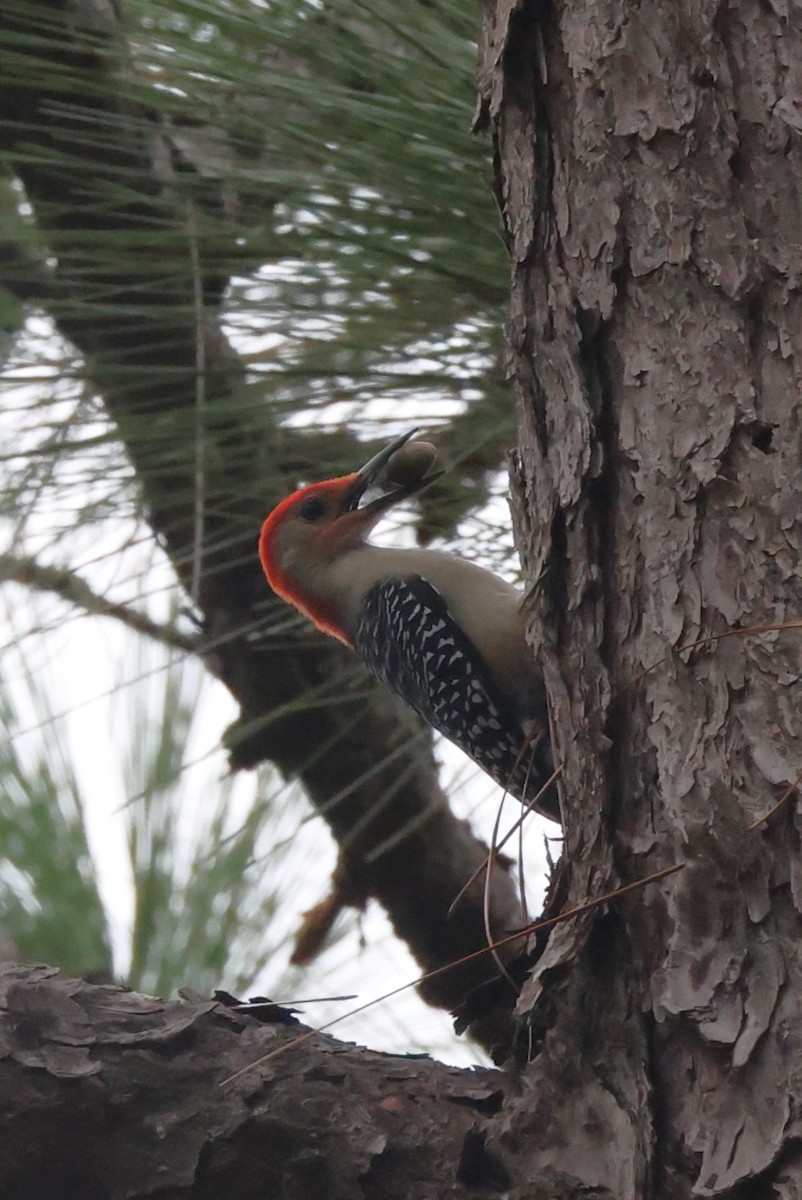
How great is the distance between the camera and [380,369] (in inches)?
62.1

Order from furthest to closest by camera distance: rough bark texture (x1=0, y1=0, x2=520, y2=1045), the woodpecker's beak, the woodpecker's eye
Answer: the woodpecker's eye < the woodpecker's beak < rough bark texture (x1=0, y1=0, x2=520, y2=1045)

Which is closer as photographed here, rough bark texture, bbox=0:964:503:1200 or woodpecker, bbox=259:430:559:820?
rough bark texture, bbox=0:964:503:1200

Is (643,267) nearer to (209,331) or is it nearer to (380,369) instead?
(380,369)

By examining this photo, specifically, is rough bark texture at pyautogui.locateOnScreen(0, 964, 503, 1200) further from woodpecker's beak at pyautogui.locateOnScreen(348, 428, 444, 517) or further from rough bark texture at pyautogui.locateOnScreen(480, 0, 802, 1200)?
woodpecker's beak at pyautogui.locateOnScreen(348, 428, 444, 517)

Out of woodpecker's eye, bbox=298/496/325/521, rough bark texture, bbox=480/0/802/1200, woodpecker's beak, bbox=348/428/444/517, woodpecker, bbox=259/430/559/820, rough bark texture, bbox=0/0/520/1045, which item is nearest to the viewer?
rough bark texture, bbox=480/0/802/1200

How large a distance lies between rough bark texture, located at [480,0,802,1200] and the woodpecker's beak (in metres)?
0.49

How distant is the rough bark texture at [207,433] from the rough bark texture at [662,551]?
13.1 inches

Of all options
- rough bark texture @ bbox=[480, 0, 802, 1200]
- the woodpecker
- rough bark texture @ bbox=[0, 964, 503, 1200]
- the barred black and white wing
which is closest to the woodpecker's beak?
the woodpecker

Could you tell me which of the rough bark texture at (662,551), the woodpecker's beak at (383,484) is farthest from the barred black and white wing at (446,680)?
the rough bark texture at (662,551)

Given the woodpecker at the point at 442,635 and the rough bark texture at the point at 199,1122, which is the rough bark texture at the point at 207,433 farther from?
the rough bark texture at the point at 199,1122

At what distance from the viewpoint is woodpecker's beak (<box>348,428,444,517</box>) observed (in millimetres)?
1736

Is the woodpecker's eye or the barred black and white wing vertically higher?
the woodpecker's eye

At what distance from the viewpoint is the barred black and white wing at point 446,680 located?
1.94 meters

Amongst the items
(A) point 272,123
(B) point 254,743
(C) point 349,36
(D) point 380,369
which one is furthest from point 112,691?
(C) point 349,36
